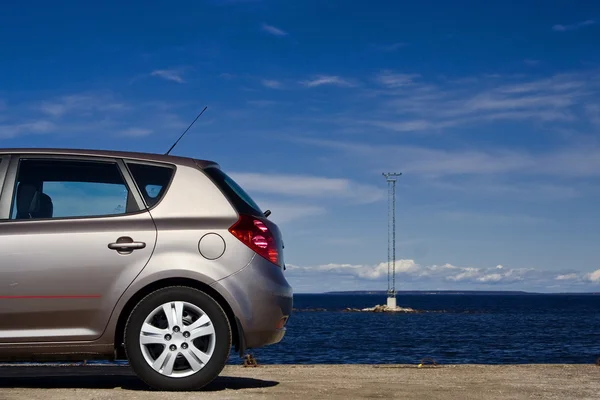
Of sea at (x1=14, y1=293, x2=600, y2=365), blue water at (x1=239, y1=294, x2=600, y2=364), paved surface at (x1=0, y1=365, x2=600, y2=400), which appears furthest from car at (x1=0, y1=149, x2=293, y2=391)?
blue water at (x1=239, y1=294, x2=600, y2=364)

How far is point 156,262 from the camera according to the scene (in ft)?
23.1

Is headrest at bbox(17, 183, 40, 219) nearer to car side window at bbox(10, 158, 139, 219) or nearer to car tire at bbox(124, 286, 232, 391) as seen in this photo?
car side window at bbox(10, 158, 139, 219)

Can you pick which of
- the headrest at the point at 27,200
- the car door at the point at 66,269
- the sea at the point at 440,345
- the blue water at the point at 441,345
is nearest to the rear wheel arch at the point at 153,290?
the car door at the point at 66,269

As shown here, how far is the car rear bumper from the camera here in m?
7.12

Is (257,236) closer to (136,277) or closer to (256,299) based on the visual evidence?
(256,299)

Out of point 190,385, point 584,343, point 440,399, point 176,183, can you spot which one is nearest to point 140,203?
point 176,183

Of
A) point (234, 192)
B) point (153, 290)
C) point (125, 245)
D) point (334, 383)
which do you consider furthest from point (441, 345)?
point (125, 245)

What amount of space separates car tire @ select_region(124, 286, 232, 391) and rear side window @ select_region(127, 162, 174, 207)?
0.78 m

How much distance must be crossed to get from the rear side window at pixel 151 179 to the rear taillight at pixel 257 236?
0.69 meters

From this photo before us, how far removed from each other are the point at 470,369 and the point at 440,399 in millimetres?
3637

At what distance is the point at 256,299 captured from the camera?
23.6 ft

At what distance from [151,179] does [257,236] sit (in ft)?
3.37

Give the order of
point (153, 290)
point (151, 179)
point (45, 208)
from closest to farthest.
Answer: point (153, 290), point (45, 208), point (151, 179)

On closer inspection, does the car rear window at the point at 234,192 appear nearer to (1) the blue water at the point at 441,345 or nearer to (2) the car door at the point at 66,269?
(2) the car door at the point at 66,269
